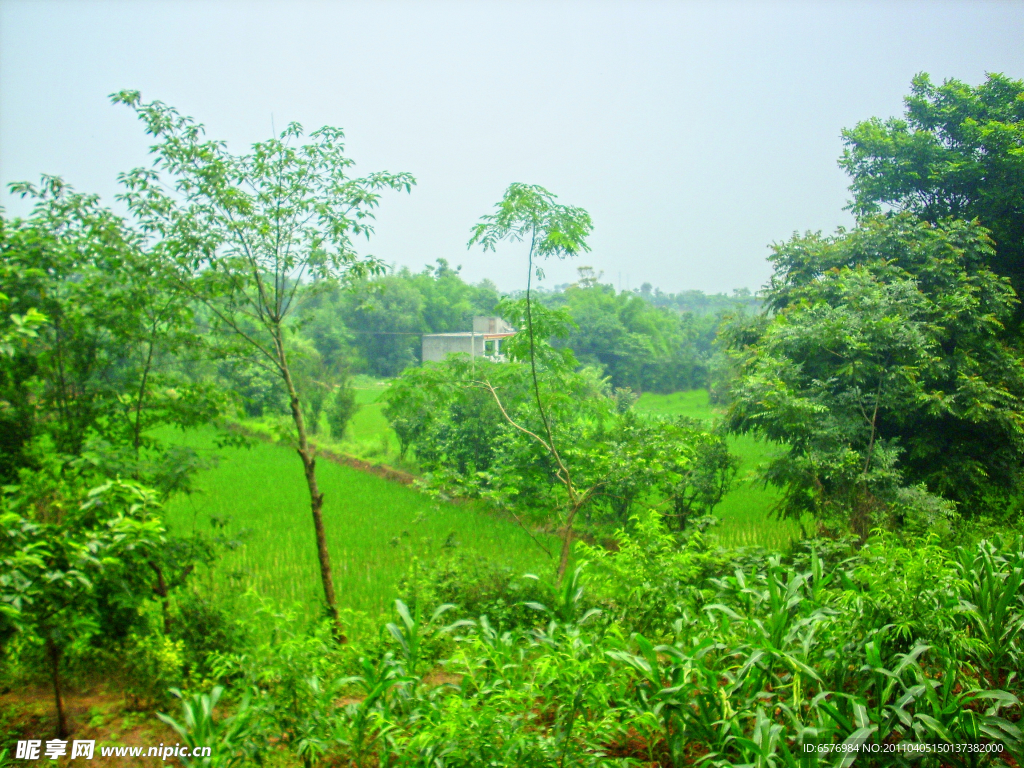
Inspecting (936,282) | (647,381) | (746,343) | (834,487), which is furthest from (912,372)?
(647,381)

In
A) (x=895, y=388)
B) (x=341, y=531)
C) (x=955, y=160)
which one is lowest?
(x=341, y=531)

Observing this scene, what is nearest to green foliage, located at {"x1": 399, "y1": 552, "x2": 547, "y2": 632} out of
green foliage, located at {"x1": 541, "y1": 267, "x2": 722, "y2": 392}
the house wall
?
the house wall

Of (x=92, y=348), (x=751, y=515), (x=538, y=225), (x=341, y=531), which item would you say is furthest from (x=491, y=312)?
(x=751, y=515)

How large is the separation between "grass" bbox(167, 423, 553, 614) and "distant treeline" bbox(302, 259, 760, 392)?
186 cm

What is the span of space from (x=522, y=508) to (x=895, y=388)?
374 cm

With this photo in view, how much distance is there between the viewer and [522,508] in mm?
5301

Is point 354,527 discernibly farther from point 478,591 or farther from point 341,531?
point 478,591

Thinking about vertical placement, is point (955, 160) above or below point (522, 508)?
above

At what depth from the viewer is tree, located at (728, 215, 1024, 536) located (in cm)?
546

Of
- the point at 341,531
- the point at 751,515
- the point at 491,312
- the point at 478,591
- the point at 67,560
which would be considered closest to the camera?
the point at 67,560

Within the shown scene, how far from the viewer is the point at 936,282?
21.2 ft

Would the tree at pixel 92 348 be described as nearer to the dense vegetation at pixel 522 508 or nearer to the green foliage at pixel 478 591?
the dense vegetation at pixel 522 508

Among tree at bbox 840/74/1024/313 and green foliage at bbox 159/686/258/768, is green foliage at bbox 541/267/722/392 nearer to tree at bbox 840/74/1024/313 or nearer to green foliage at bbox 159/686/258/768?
tree at bbox 840/74/1024/313

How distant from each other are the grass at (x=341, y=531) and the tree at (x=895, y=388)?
2740 millimetres
